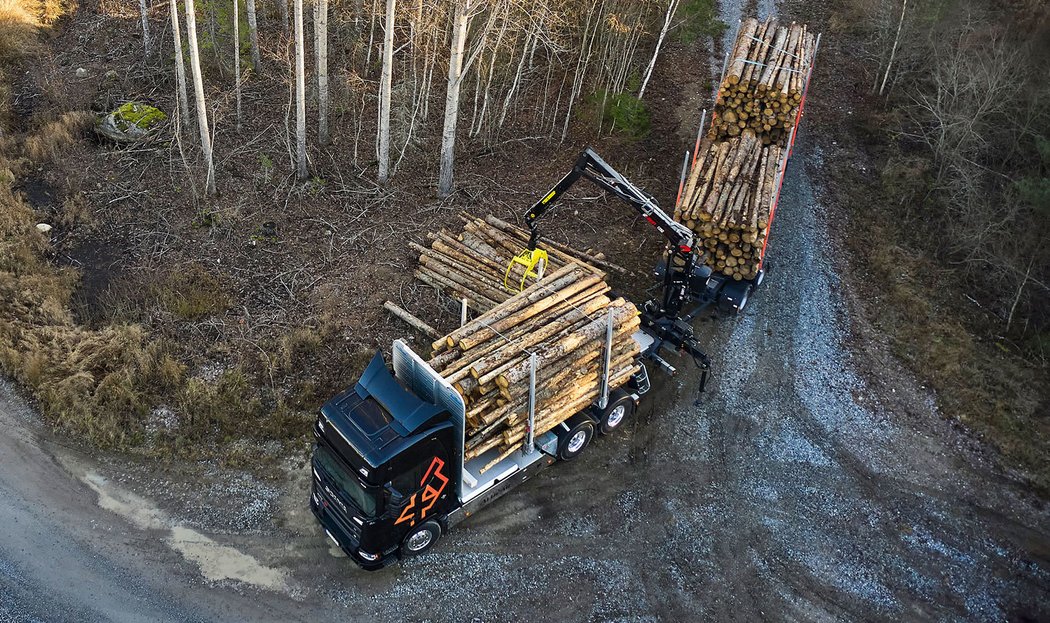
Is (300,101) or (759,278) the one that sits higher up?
(300,101)

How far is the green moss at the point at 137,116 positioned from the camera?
73.3 feet

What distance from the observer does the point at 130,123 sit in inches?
880

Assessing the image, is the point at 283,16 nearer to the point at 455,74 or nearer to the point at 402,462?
the point at 455,74

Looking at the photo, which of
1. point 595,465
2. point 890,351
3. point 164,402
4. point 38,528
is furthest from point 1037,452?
point 38,528

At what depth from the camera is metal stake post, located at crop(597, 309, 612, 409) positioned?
14.5 metres

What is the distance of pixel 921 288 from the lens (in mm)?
19875

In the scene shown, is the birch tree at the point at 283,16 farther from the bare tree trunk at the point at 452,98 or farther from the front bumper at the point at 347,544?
the front bumper at the point at 347,544

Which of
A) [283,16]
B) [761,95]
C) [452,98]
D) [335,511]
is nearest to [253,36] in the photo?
[283,16]

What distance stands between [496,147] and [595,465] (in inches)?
453

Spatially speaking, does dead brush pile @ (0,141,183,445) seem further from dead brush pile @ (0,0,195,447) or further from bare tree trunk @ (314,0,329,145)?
bare tree trunk @ (314,0,329,145)

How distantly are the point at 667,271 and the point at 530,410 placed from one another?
510 centimetres

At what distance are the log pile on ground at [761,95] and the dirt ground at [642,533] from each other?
24.4 ft

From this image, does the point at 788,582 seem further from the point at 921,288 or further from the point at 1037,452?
Answer: the point at 921,288

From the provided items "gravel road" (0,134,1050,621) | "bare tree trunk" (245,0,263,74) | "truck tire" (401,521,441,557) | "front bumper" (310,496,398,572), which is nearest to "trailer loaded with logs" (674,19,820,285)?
"gravel road" (0,134,1050,621)
